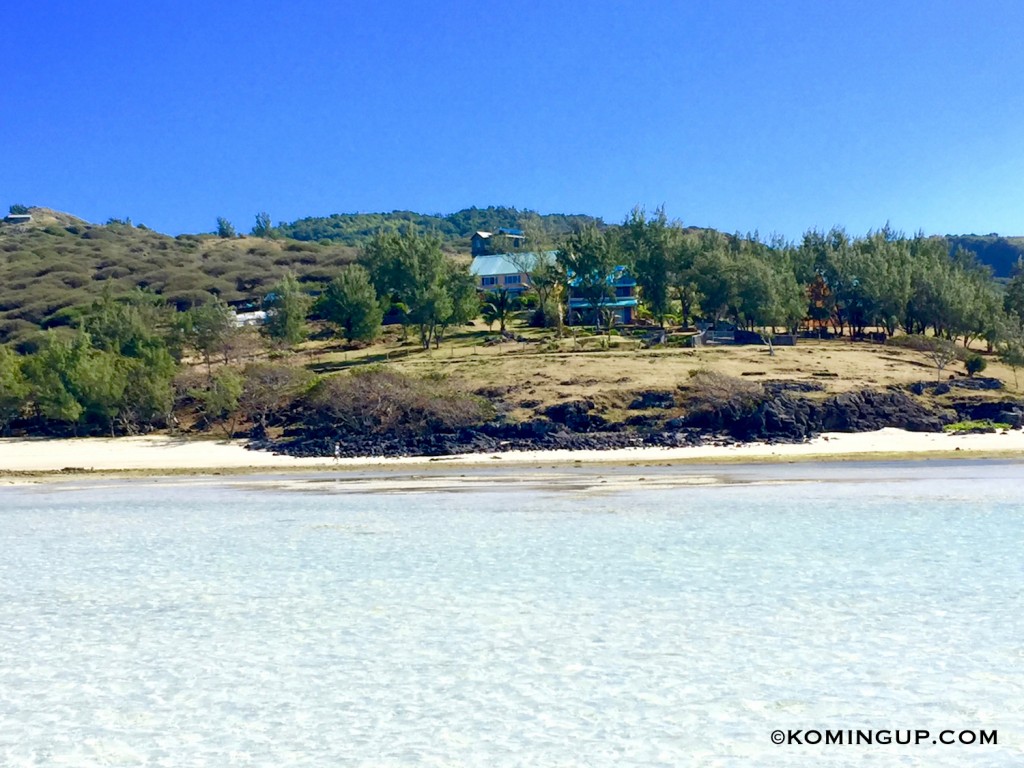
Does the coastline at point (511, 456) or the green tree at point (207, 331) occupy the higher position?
the green tree at point (207, 331)

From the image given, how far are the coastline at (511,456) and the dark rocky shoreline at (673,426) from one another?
0.87 meters

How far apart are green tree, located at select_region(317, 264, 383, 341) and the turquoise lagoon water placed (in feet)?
141

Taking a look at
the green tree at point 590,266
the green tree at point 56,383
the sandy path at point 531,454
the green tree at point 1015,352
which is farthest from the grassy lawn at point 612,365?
the green tree at point 56,383

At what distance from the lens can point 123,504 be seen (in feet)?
89.8

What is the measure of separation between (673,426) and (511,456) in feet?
26.9

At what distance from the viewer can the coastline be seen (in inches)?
1467

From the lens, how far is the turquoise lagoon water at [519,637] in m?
8.58

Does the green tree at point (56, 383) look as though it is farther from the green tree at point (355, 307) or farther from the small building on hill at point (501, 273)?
the small building on hill at point (501, 273)

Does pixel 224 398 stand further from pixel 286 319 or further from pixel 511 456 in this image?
pixel 286 319

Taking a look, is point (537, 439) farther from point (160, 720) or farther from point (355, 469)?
point (160, 720)

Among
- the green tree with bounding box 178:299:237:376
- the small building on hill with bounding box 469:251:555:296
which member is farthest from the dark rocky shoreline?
the small building on hill with bounding box 469:251:555:296

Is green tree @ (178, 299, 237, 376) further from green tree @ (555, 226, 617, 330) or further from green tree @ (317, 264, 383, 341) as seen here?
green tree @ (555, 226, 617, 330)

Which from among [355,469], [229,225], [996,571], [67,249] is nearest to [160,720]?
[996,571]

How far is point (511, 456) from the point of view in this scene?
134ft
